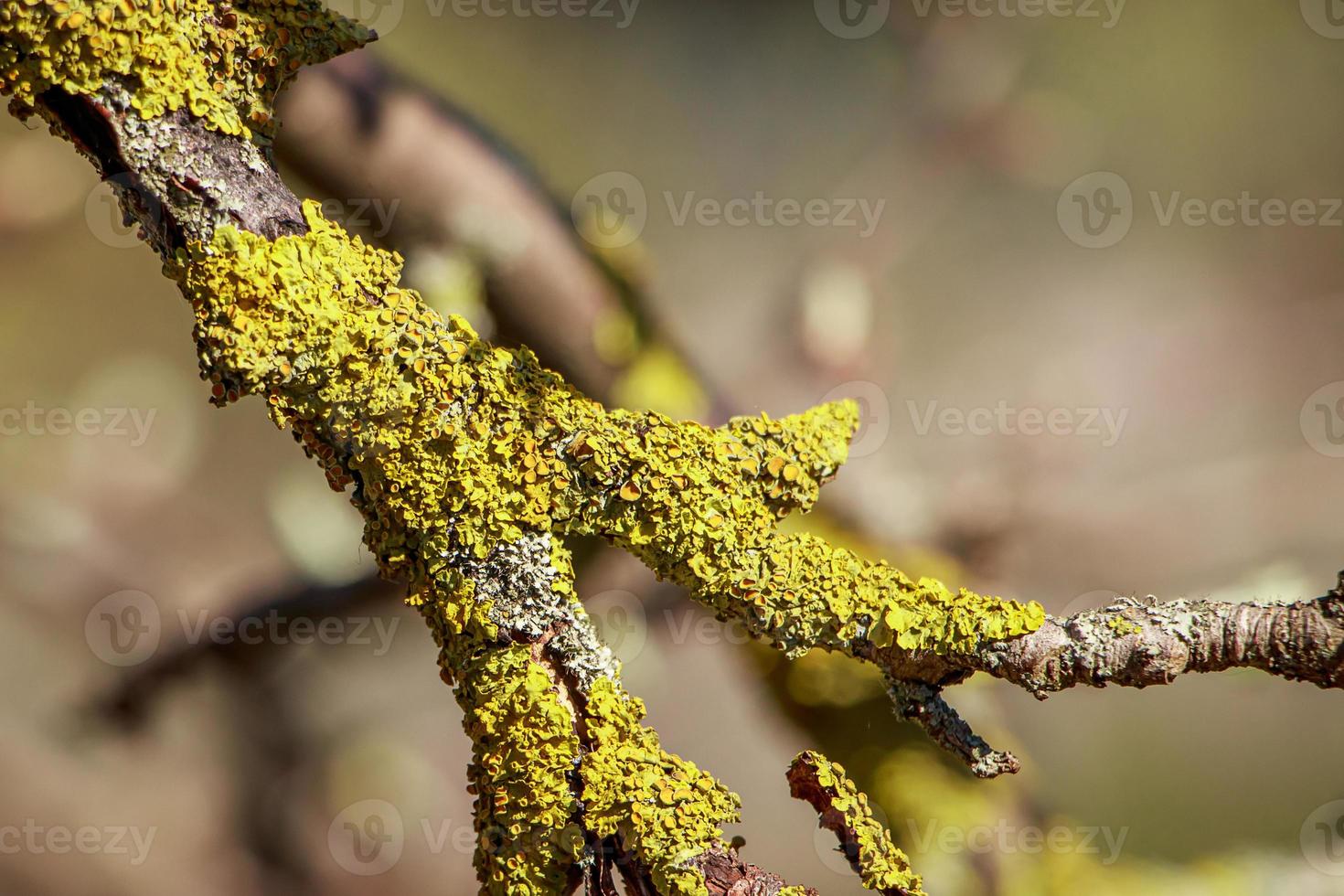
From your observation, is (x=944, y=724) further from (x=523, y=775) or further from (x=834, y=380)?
(x=834, y=380)

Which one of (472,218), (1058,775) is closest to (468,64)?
(472,218)

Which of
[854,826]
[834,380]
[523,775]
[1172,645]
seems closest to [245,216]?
[523,775]

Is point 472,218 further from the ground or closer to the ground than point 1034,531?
further from the ground

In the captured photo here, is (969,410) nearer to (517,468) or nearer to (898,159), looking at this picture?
(898,159)

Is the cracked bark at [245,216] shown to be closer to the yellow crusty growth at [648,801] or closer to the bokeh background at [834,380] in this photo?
the yellow crusty growth at [648,801]

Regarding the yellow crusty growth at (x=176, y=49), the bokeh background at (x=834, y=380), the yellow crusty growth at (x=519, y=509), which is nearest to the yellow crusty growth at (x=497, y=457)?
the yellow crusty growth at (x=519, y=509)
